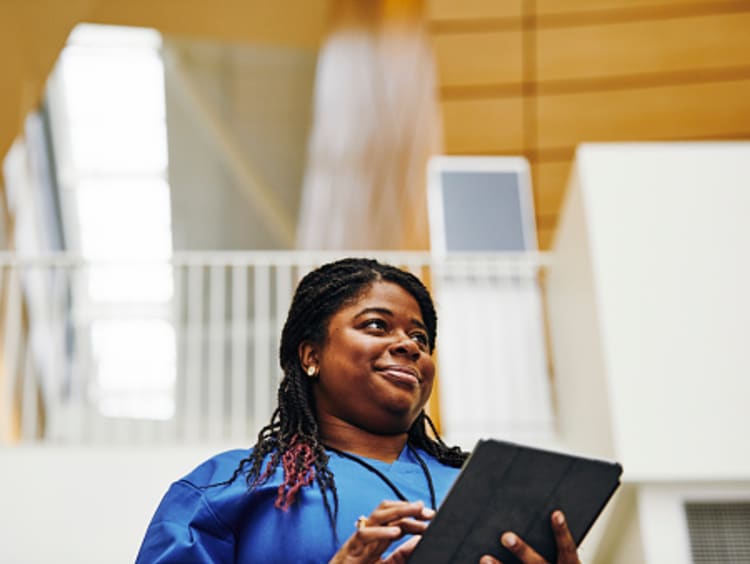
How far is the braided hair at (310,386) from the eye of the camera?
1771mm

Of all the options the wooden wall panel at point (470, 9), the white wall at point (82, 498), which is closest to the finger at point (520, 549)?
the white wall at point (82, 498)

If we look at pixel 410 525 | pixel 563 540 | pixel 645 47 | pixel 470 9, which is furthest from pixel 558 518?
pixel 645 47

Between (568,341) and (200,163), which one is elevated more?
(200,163)

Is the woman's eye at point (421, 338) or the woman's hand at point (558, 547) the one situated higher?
the woman's eye at point (421, 338)

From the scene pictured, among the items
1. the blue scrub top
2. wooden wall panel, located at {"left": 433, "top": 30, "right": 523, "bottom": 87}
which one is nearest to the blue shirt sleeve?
the blue scrub top

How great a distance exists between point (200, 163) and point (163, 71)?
1.40 metres

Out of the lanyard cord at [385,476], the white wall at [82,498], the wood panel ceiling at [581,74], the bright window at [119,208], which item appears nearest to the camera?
the lanyard cord at [385,476]

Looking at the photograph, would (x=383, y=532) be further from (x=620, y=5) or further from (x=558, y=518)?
(x=620, y=5)

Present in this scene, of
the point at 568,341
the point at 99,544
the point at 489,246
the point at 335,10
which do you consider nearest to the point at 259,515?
the point at 99,544

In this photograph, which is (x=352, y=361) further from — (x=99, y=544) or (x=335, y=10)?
(x=335, y=10)

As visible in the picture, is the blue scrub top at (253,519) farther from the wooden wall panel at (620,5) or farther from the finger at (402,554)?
the wooden wall panel at (620,5)

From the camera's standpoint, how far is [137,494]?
16.7 ft

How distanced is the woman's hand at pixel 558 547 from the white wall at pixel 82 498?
3.54 meters

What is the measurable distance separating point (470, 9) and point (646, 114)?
1284 mm
